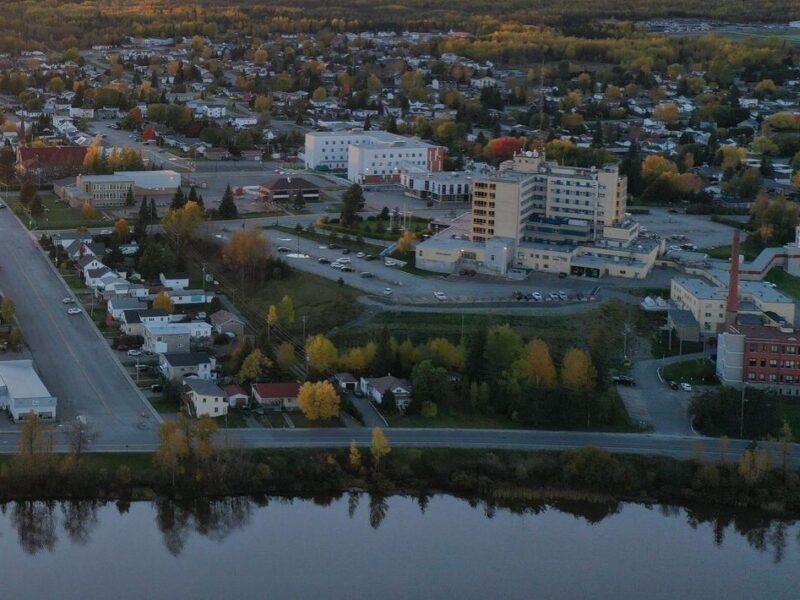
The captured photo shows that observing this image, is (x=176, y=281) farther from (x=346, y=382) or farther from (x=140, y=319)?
(x=346, y=382)

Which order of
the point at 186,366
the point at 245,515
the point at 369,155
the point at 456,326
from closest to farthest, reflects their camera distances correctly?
the point at 245,515 → the point at 186,366 → the point at 456,326 → the point at 369,155

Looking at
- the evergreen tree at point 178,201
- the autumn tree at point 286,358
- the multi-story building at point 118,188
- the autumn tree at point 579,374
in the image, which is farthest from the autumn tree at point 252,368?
the multi-story building at point 118,188

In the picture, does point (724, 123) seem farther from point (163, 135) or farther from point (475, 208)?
point (475, 208)

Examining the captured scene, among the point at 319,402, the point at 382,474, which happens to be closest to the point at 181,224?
the point at 319,402

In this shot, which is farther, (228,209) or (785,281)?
(228,209)

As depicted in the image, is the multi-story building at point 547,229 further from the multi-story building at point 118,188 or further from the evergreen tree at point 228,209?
the multi-story building at point 118,188

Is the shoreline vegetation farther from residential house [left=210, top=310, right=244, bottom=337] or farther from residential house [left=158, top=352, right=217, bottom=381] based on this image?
residential house [left=210, top=310, right=244, bottom=337]

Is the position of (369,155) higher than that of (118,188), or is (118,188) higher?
(369,155)
